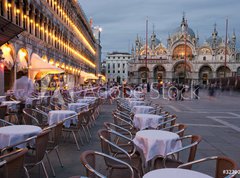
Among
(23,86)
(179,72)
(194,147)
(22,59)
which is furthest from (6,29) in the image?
(179,72)

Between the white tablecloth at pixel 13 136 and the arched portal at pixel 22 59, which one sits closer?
the white tablecloth at pixel 13 136

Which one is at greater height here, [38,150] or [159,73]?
[159,73]

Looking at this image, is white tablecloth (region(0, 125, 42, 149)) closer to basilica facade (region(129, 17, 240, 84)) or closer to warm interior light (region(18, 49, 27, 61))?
warm interior light (region(18, 49, 27, 61))

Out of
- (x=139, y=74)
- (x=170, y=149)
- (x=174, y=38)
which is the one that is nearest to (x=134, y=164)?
(x=170, y=149)

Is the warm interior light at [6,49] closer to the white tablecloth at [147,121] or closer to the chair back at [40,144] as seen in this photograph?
the white tablecloth at [147,121]

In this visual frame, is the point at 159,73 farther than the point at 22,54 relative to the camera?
Yes

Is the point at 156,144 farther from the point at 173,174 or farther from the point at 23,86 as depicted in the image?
the point at 23,86

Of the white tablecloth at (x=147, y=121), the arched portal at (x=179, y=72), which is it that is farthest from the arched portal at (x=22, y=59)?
the arched portal at (x=179, y=72)

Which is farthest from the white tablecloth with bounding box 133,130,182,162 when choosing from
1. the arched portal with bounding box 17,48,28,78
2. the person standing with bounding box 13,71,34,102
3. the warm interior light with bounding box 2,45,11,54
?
the arched portal with bounding box 17,48,28,78

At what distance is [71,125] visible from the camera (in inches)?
285

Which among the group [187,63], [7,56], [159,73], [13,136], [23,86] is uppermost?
[187,63]

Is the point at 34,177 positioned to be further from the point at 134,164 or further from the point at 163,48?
the point at 163,48

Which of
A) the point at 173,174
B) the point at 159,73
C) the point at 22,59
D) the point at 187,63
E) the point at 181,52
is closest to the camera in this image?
the point at 173,174

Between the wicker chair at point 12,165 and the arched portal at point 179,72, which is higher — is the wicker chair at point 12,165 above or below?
below
